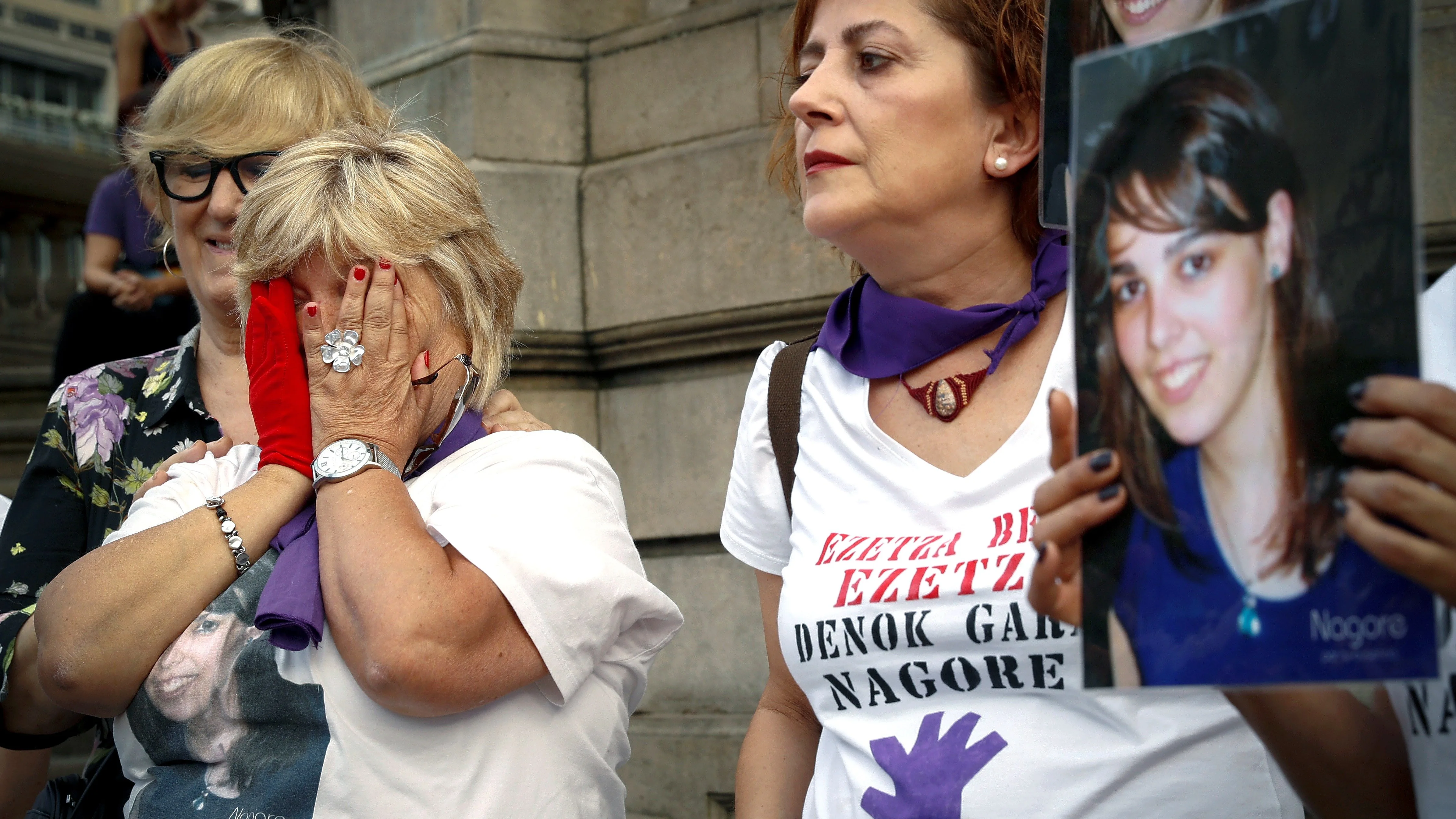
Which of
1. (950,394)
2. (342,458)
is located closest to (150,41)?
(342,458)

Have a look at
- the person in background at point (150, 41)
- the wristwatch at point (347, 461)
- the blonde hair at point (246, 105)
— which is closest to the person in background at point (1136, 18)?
the wristwatch at point (347, 461)

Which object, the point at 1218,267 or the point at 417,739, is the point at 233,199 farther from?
the point at 1218,267

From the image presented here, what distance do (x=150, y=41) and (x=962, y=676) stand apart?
201 inches

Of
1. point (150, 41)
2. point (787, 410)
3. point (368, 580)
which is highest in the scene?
point (150, 41)

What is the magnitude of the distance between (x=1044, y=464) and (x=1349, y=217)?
2.82 feet

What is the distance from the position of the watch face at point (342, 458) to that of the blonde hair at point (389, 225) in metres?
0.29

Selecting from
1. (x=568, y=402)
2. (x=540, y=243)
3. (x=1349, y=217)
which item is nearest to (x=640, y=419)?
(x=568, y=402)

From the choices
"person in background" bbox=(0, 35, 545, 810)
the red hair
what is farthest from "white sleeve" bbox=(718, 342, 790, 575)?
the red hair

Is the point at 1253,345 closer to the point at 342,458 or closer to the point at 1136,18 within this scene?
the point at 1136,18

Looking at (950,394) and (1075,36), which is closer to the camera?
(1075,36)

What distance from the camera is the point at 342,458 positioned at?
6.89ft

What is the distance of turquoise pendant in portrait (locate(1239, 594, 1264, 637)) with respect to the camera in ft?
3.33

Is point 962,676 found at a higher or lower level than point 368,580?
lower

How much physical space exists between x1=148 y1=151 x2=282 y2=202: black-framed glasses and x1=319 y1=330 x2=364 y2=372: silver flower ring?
78cm
